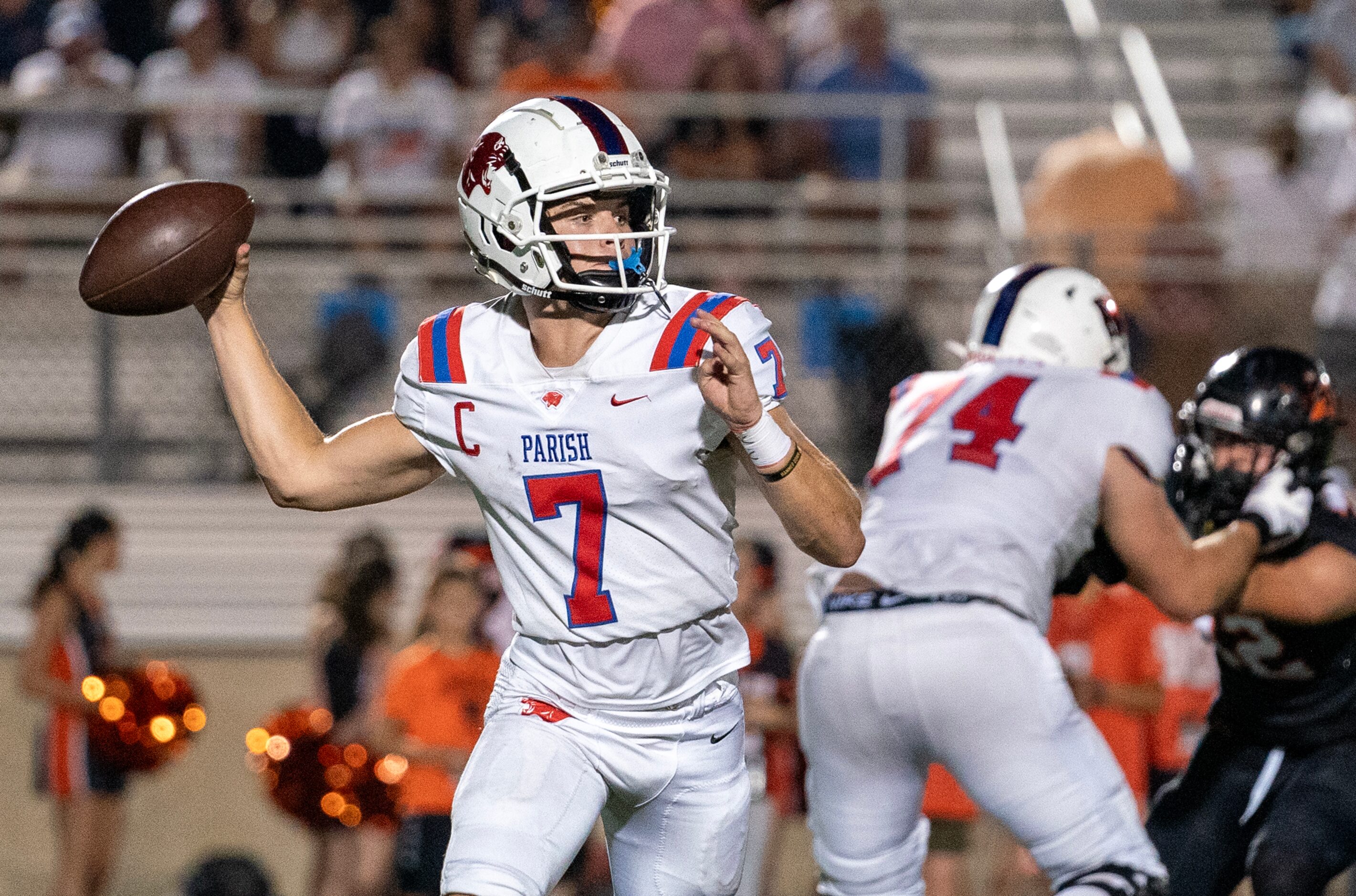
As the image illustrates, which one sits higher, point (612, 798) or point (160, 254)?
point (160, 254)

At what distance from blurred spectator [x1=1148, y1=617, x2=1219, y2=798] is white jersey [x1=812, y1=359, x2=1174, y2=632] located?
8.87 ft

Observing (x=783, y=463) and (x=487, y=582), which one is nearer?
(x=783, y=463)


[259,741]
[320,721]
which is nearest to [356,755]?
[320,721]

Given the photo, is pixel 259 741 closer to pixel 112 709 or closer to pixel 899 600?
pixel 112 709

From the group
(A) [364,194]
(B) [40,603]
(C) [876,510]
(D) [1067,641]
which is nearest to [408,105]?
(A) [364,194]

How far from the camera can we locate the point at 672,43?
877cm

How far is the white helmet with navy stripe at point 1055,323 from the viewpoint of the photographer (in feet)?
13.4

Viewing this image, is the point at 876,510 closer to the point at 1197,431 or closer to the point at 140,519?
the point at 1197,431

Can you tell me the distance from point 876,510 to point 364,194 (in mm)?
4511

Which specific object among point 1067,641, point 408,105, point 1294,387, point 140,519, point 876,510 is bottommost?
point 140,519

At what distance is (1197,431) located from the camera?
4.23 meters

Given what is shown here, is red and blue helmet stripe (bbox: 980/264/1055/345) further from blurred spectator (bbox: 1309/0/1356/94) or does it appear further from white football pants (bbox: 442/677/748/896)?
blurred spectator (bbox: 1309/0/1356/94)

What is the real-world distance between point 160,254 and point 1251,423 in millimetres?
2462

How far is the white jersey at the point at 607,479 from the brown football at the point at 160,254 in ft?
1.44
